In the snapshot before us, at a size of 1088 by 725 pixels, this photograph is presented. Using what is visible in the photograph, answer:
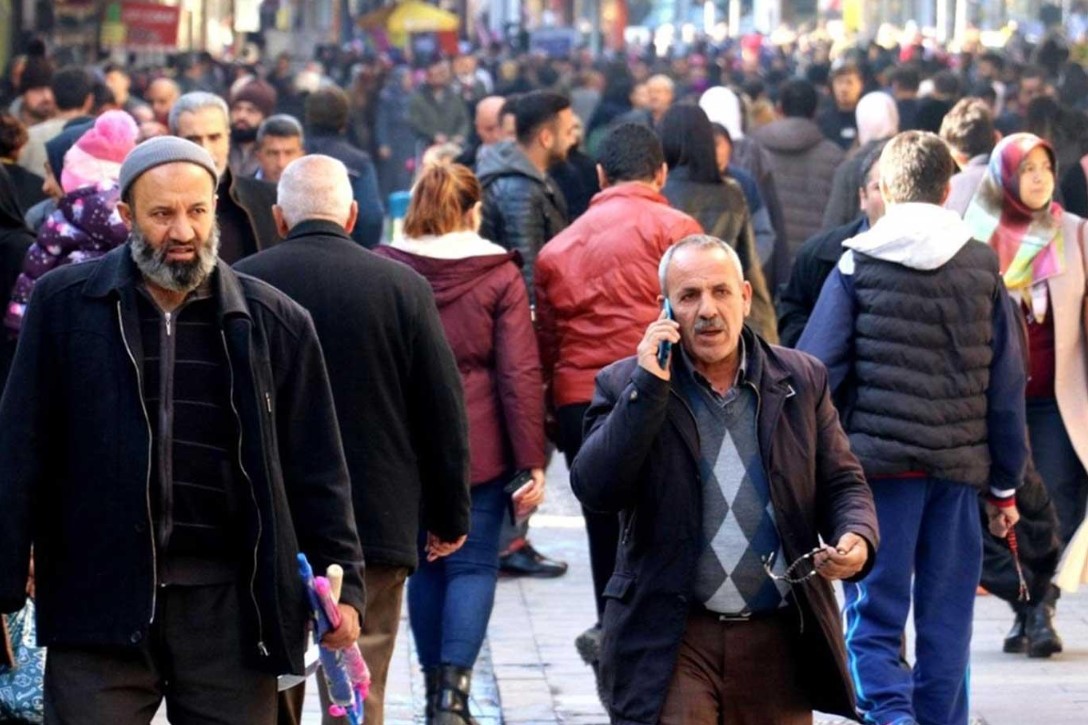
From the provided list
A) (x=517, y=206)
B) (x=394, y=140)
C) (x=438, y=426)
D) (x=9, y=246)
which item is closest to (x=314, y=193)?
(x=438, y=426)

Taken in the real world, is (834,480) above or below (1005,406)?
above

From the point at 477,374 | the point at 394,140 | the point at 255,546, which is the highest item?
the point at 255,546

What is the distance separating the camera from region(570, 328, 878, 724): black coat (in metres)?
5.30

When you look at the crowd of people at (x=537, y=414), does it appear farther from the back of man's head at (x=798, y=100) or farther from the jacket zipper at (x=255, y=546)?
the back of man's head at (x=798, y=100)

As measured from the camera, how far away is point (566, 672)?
337 inches

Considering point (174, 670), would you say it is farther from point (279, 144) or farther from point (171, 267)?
point (279, 144)

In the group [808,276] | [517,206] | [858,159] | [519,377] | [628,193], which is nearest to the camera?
[519,377]

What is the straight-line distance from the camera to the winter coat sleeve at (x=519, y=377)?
25.3 feet

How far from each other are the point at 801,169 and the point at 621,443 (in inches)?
312

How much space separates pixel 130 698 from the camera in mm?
4934

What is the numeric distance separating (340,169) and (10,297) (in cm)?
181

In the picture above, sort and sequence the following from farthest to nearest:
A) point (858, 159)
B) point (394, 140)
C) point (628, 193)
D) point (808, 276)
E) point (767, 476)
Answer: point (394, 140), point (858, 159), point (628, 193), point (808, 276), point (767, 476)

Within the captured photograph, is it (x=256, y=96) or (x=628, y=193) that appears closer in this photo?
(x=628, y=193)

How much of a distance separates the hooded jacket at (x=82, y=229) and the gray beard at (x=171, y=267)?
2.39 m
